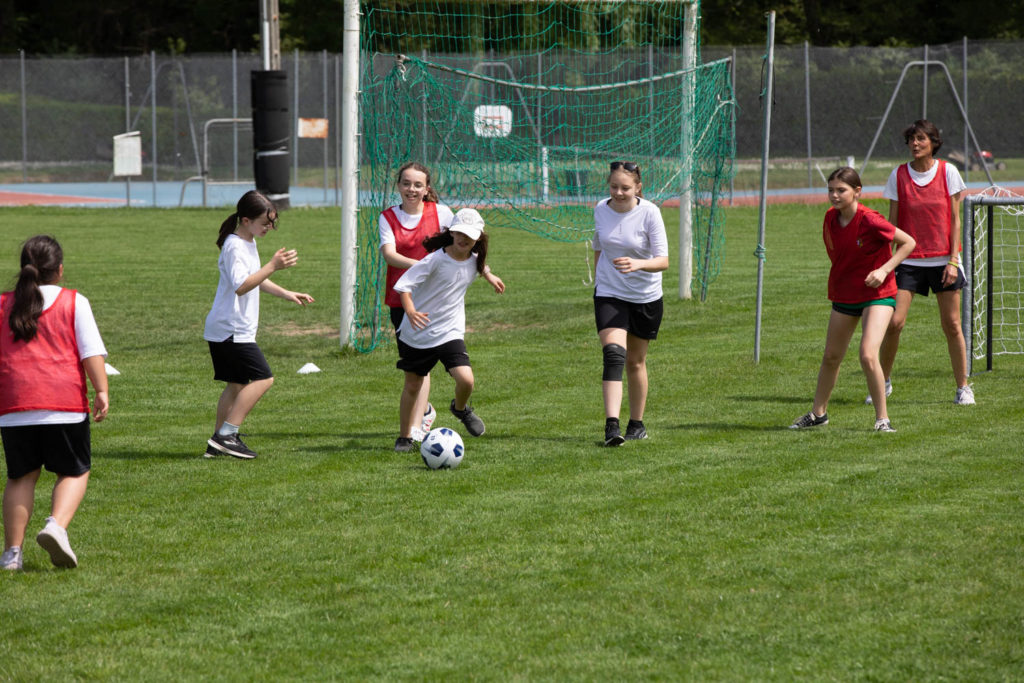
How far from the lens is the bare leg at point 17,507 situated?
5.50 metres

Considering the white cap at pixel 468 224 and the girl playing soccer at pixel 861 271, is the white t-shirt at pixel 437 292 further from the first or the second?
the girl playing soccer at pixel 861 271

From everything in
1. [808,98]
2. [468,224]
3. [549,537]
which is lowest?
[549,537]

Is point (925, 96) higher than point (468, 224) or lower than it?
higher

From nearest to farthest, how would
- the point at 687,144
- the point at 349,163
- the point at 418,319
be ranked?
the point at 418,319 → the point at 349,163 → the point at 687,144

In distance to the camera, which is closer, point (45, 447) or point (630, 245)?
point (45, 447)

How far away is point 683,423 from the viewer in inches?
337

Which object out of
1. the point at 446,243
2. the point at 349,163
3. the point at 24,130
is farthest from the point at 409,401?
the point at 24,130

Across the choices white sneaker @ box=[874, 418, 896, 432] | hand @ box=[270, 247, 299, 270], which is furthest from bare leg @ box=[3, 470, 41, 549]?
white sneaker @ box=[874, 418, 896, 432]

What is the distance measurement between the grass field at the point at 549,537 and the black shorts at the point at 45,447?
1.43 ft

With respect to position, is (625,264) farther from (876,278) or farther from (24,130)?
(24,130)

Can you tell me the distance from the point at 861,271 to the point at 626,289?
1.44 metres

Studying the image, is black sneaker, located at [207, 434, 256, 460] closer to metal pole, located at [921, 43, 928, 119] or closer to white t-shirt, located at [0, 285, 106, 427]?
white t-shirt, located at [0, 285, 106, 427]

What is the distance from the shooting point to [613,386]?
7789mm

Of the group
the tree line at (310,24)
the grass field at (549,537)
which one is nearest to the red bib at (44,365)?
the grass field at (549,537)
